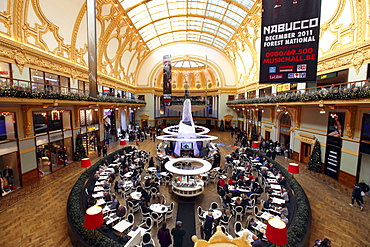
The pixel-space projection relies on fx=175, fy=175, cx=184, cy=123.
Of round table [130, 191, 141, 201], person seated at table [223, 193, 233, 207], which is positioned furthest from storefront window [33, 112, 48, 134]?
person seated at table [223, 193, 233, 207]

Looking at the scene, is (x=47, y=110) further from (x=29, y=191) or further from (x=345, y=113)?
(x=345, y=113)

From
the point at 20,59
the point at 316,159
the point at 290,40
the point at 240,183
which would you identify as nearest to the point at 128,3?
the point at 20,59

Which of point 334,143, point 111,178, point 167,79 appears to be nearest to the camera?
point 111,178

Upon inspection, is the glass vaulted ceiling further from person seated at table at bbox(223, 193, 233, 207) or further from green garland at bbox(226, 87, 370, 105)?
person seated at table at bbox(223, 193, 233, 207)

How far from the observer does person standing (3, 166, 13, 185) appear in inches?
361

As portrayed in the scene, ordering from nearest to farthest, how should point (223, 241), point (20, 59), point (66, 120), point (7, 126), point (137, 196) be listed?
1. point (223, 241)
2. point (137, 196)
3. point (7, 126)
4. point (20, 59)
5. point (66, 120)

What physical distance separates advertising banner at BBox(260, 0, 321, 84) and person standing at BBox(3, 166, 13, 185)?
1347 cm

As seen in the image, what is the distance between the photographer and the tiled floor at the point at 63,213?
5879 mm

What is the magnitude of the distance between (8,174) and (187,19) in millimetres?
26963

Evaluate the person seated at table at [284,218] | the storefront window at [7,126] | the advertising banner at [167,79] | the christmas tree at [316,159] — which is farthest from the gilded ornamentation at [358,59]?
the storefront window at [7,126]

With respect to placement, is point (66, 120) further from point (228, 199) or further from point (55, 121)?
point (228, 199)

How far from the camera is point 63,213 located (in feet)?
23.9

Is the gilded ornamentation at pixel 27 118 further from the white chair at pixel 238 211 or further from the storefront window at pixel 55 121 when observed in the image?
the white chair at pixel 238 211

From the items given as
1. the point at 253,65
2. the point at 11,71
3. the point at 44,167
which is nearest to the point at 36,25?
the point at 11,71
